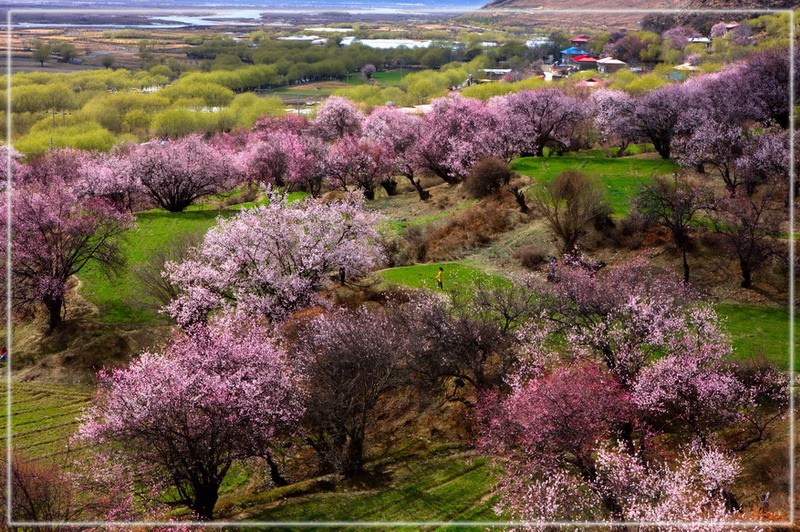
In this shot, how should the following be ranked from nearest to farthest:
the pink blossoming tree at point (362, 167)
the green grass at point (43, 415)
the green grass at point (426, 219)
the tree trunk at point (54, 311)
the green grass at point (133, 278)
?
the green grass at point (43, 415), the tree trunk at point (54, 311), the green grass at point (133, 278), the green grass at point (426, 219), the pink blossoming tree at point (362, 167)

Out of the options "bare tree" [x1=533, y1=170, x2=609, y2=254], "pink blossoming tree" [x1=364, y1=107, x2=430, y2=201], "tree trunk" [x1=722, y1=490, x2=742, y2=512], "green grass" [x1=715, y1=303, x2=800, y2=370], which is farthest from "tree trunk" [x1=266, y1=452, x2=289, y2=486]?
"pink blossoming tree" [x1=364, y1=107, x2=430, y2=201]

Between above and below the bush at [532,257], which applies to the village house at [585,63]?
above

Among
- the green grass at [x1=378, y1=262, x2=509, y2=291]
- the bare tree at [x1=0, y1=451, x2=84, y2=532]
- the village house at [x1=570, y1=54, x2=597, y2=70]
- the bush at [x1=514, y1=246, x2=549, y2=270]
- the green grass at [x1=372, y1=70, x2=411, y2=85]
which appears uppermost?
the village house at [x1=570, y1=54, x2=597, y2=70]

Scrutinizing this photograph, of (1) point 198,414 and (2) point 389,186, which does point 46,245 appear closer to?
(1) point 198,414

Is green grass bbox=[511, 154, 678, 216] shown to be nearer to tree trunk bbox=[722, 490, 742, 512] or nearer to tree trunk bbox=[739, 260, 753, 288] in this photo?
tree trunk bbox=[739, 260, 753, 288]

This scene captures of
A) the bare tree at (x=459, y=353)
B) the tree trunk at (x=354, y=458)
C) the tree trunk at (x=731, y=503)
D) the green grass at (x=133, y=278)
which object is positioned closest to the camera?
the tree trunk at (x=731, y=503)

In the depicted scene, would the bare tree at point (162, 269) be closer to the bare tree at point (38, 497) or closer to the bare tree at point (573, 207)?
the bare tree at point (38, 497)

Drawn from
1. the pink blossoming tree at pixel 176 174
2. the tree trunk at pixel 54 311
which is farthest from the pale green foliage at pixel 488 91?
the tree trunk at pixel 54 311

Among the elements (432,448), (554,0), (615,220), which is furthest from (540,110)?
(432,448)

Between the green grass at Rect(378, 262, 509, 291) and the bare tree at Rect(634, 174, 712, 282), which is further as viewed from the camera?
the bare tree at Rect(634, 174, 712, 282)
